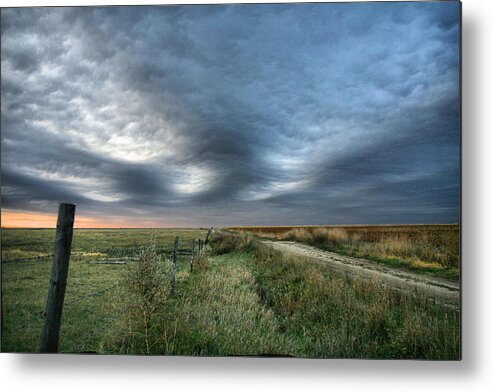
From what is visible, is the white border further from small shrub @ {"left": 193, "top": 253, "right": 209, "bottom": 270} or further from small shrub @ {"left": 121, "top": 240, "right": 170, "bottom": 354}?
small shrub @ {"left": 193, "top": 253, "right": 209, "bottom": 270}

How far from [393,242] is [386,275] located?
1.18 feet

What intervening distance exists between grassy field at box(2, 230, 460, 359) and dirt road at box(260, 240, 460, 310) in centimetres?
9

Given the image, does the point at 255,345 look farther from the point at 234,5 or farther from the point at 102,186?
the point at 234,5

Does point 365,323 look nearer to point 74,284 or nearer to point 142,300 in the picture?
point 142,300

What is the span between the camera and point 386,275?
4594 mm

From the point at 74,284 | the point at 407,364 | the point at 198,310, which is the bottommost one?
the point at 407,364

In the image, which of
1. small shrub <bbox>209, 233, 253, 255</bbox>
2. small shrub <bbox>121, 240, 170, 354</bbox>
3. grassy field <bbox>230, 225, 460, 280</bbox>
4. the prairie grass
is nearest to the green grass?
small shrub <bbox>121, 240, 170, 354</bbox>

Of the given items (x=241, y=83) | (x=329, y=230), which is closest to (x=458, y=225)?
(x=329, y=230)

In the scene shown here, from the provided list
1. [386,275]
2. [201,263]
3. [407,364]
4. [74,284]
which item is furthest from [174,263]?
[407,364]

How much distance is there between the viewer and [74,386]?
474 centimetres

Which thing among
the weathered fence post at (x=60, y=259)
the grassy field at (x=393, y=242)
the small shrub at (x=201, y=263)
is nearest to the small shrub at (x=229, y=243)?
the grassy field at (x=393, y=242)

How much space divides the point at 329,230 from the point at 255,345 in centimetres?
148

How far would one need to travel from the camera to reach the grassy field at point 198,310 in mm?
4344

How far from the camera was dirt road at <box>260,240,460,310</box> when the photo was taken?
437cm
